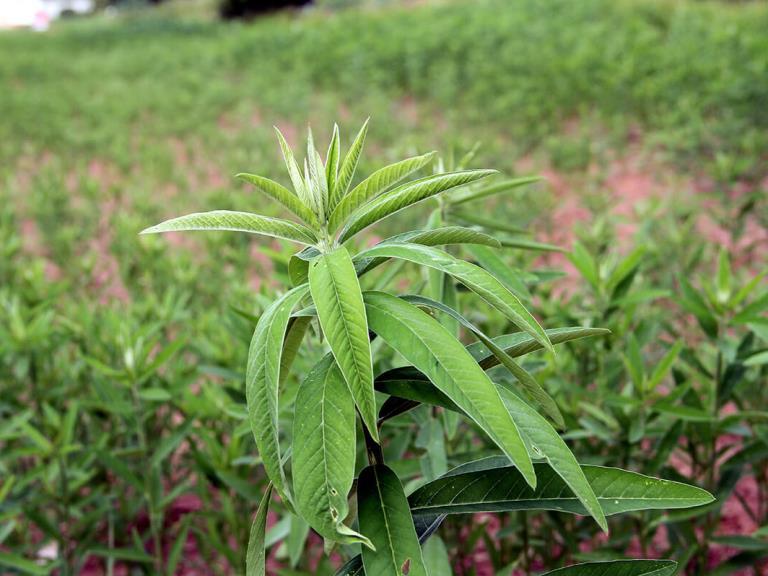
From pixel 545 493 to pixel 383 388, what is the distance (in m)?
0.25

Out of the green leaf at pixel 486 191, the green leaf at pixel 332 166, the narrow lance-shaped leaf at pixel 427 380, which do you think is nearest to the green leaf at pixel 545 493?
the narrow lance-shaped leaf at pixel 427 380

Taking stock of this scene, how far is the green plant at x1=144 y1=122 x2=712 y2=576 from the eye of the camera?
33.3 inches

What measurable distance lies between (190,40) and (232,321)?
1168 cm

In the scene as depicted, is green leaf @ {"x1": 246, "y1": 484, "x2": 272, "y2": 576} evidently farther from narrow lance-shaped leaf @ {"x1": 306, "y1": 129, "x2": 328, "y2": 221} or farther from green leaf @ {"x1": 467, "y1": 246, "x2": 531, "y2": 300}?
green leaf @ {"x1": 467, "y1": 246, "x2": 531, "y2": 300}

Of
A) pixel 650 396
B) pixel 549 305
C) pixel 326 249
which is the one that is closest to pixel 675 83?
pixel 549 305

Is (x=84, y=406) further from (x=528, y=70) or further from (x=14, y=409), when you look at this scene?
(x=528, y=70)

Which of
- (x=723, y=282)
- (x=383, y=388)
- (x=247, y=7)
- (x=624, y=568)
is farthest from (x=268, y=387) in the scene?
(x=247, y=7)

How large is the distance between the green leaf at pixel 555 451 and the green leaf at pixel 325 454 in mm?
214

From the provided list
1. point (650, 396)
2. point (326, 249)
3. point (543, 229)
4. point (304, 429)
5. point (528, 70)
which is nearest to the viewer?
point (304, 429)

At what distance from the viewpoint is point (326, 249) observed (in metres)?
1.01

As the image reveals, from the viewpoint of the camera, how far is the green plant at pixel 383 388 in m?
0.85

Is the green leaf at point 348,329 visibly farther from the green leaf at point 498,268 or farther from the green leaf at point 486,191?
the green leaf at point 486,191

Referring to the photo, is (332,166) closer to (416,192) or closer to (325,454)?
(416,192)

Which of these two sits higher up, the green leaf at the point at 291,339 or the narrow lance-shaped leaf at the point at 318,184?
the narrow lance-shaped leaf at the point at 318,184
